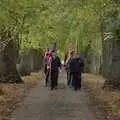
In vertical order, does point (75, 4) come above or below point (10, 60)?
above

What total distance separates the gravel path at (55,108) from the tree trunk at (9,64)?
24.7ft

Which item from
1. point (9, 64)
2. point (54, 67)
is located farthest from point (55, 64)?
point (9, 64)

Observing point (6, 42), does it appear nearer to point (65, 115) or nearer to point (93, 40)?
point (65, 115)

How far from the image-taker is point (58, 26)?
4241 centimetres

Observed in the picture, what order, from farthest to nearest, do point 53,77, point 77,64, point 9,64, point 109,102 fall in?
1. point 9,64
2. point 53,77
3. point 77,64
4. point 109,102

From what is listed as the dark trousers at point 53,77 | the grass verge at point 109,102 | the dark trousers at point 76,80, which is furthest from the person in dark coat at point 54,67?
the grass verge at point 109,102

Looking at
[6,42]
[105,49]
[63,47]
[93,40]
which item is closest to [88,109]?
[6,42]

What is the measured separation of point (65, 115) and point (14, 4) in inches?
259

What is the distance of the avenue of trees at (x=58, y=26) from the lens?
2217 centimetres

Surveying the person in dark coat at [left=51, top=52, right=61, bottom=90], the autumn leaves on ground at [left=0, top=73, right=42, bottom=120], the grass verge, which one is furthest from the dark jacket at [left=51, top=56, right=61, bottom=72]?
the grass verge

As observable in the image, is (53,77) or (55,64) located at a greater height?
(55,64)

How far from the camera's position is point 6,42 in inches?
1101

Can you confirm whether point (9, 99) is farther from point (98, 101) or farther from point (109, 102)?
point (109, 102)

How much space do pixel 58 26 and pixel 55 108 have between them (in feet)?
85.6
